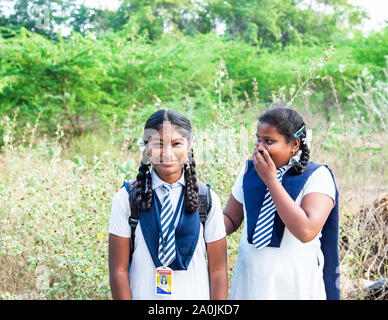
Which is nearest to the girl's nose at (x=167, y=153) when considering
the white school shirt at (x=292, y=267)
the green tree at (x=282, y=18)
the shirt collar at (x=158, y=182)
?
the shirt collar at (x=158, y=182)

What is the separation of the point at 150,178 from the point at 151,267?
Result: 0.36 metres

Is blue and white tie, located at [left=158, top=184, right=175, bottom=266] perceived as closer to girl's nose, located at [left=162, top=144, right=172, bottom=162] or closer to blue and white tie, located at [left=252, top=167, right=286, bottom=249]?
girl's nose, located at [left=162, top=144, right=172, bottom=162]

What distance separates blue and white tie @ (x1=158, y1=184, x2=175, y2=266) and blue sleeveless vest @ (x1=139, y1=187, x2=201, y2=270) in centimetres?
2

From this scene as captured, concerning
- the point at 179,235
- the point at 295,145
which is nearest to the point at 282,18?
the point at 295,145

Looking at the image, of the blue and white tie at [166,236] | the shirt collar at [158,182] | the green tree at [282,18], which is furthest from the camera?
the green tree at [282,18]

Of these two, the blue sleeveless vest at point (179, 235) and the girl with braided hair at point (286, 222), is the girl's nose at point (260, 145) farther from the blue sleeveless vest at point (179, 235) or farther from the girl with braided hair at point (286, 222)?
the blue sleeveless vest at point (179, 235)

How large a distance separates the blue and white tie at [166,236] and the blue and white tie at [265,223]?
0.36 meters

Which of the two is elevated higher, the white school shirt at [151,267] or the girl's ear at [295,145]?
the girl's ear at [295,145]

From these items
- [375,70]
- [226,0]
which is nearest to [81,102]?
[375,70]

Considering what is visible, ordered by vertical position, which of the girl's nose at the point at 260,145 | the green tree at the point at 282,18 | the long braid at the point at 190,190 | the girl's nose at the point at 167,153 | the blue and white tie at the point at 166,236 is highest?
the green tree at the point at 282,18

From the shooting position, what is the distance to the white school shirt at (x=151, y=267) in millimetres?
1756

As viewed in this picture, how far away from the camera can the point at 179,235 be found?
1.77 m

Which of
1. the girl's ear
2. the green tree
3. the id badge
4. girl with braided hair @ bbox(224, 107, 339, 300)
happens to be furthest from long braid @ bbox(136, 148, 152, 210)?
the green tree

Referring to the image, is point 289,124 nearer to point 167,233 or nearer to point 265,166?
point 265,166
